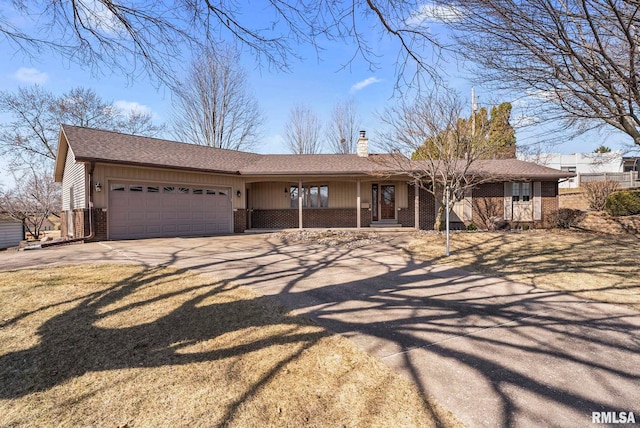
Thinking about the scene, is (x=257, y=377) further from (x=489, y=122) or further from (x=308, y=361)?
(x=489, y=122)

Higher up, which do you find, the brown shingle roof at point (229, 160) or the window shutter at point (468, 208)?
the brown shingle roof at point (229, 160)

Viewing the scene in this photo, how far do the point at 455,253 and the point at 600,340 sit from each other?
5.27 m

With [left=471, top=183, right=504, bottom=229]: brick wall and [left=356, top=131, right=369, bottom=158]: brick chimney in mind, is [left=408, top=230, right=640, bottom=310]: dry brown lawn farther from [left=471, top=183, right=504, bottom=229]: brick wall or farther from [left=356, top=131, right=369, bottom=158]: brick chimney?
[left=356, top=131, right=369, bottom=158]: brick chimney

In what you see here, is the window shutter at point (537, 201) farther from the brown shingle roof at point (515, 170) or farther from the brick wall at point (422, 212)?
the brick wall at point (422, 212)

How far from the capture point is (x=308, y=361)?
2.75 meters

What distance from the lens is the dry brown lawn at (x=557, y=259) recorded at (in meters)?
5.12

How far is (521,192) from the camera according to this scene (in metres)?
15.4

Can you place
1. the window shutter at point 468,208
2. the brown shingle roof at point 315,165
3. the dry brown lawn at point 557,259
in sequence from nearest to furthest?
the dry brown lawn at point 557,259 < the brown shingle roof at point 315,165 < the window shutter at point 468,208

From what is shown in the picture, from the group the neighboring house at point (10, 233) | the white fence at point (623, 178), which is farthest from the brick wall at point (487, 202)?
the neighboring house at point (10, 233)

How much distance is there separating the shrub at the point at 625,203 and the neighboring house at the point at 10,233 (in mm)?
27094

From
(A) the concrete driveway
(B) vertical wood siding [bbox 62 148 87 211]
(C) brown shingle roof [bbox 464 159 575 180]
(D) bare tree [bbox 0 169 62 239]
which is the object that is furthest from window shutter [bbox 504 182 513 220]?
A: (D) bare tree [bbox 0 169 62 239]

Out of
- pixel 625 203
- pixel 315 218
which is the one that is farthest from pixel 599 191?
pixel 315 218

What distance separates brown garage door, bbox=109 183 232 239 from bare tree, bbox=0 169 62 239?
515 inches

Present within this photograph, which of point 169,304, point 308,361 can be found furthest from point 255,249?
point 308,361
